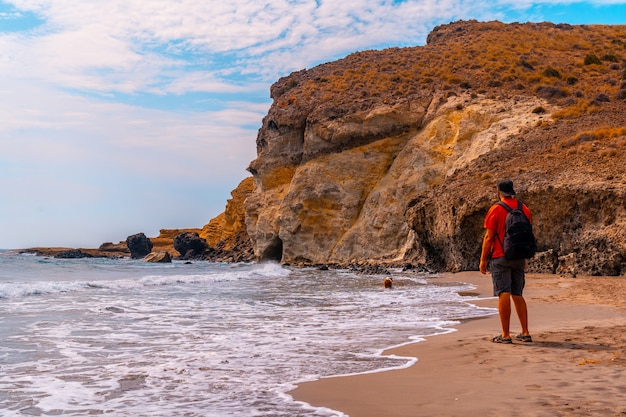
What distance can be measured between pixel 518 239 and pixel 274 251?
39338 mm

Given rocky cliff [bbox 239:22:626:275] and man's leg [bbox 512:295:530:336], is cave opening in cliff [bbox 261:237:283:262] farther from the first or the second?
man's leg [bbox 512:295:530:336]

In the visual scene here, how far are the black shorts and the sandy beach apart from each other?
624mm

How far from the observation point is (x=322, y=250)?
39.4 metres

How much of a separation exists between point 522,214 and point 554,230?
13661 millimetres

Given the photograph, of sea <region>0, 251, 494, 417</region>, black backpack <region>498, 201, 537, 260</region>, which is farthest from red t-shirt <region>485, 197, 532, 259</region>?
sea <region>0, 251, 494, 417</region>

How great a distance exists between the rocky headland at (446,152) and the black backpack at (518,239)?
11.3 m

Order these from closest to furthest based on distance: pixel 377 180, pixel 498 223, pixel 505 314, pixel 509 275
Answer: pixel 505 314, pixel 509 275, pixel 498 223, pixel 377 180

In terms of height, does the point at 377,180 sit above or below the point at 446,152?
below

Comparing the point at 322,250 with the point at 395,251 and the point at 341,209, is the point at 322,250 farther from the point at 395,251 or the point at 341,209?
the point at 395,251

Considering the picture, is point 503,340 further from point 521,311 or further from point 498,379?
point 498,379

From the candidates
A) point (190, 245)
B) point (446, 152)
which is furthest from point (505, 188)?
point (190, 245)

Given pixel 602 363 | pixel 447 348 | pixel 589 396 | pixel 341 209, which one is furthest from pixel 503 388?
pixel 341 209

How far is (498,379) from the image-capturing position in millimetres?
4945

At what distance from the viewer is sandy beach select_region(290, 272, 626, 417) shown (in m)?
4.07
